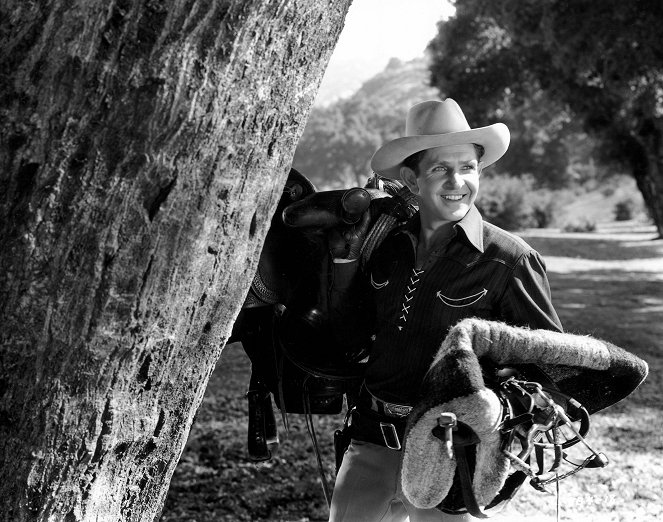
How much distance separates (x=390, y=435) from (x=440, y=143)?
1.00 metres

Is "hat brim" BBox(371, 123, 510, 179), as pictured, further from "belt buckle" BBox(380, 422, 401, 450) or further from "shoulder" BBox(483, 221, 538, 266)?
"belt buckle" BBox(380, 422, 401, 450)

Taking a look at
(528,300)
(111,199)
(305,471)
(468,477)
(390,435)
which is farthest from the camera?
(305,471)

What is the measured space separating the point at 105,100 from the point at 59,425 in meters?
0.75

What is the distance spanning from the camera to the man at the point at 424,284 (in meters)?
2.42

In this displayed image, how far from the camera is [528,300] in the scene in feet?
7.69

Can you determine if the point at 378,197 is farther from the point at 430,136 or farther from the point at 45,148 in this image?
the point at 45,148

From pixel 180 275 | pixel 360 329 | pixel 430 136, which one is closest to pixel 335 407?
pixel 360 329

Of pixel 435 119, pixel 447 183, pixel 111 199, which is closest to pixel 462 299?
pixel 447 183

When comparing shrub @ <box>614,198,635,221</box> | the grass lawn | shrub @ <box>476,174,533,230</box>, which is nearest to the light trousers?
the grass lawn

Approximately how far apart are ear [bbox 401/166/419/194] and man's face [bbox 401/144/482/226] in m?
0.07

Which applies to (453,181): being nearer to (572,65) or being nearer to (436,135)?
(436,135)

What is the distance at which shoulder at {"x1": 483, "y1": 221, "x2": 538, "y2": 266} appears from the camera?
2422mm

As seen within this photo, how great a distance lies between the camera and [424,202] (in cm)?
261

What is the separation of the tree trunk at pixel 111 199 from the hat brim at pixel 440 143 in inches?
31.1
